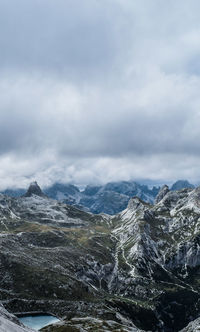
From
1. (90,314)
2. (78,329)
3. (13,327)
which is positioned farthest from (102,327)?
(13,327)

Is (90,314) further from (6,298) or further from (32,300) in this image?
(6,298)

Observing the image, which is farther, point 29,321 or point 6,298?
point 6,298

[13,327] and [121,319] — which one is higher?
[13,327]

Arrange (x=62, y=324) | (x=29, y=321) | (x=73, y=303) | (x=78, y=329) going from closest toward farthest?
1. (x=78, y=329)
2. (x=62, y=324)
3. (x=29, y=321)
4. (x=73, y=303)

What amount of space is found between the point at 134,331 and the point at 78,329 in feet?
90.2

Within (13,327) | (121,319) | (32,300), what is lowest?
(121,319)

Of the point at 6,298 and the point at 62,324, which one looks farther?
the point at 6,298

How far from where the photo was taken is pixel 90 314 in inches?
7234

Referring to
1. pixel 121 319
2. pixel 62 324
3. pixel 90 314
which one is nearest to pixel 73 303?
pixel 90 314

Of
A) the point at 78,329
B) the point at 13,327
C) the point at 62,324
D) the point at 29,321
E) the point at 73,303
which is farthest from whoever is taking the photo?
the point at 73,303

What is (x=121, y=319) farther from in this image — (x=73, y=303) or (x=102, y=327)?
(x=102, y=327)

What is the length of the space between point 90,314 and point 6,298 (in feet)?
173

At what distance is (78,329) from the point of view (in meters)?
136

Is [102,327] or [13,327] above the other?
[13,327]
